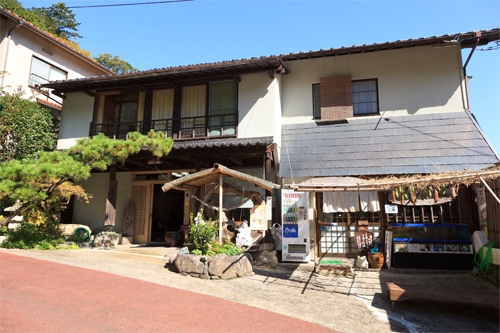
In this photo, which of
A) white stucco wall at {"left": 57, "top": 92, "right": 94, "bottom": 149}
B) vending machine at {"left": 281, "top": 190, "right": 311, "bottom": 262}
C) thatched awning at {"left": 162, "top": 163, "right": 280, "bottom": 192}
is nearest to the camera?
thatched awning at {"left": 162, "top": 163, "right": 280, "bottom": 192}

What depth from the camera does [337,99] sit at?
1177cm

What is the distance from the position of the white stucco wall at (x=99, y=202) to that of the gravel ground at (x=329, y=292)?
3387 millimetres

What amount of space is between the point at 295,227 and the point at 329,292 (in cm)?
292

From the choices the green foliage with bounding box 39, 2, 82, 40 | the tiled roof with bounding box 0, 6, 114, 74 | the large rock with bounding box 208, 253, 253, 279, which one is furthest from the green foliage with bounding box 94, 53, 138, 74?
the large rock with bounding box 208, 253, 253, 279

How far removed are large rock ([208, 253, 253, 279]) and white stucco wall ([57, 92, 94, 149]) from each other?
869 cm

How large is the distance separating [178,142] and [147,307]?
7351 mm

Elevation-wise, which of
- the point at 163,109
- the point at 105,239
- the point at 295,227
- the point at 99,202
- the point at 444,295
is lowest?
the point at 444,295

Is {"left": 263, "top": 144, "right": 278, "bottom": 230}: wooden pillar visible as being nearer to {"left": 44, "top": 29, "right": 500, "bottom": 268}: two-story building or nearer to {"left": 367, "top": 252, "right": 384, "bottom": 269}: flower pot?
{"left": 44, "top": 29, "right": 500, "bottom": 268}: two-story building

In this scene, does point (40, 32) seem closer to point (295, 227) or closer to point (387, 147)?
point (295, 227)

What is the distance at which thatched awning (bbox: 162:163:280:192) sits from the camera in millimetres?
8500

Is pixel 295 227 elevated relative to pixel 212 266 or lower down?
elevated

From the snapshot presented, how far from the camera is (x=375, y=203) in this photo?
954cm

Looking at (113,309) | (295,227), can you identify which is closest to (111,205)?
(295,227)

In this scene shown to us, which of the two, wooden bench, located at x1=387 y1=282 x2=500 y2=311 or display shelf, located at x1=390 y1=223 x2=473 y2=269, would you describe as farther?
display shelf, located at x1=390 y1=223 x2=473 y2=269
